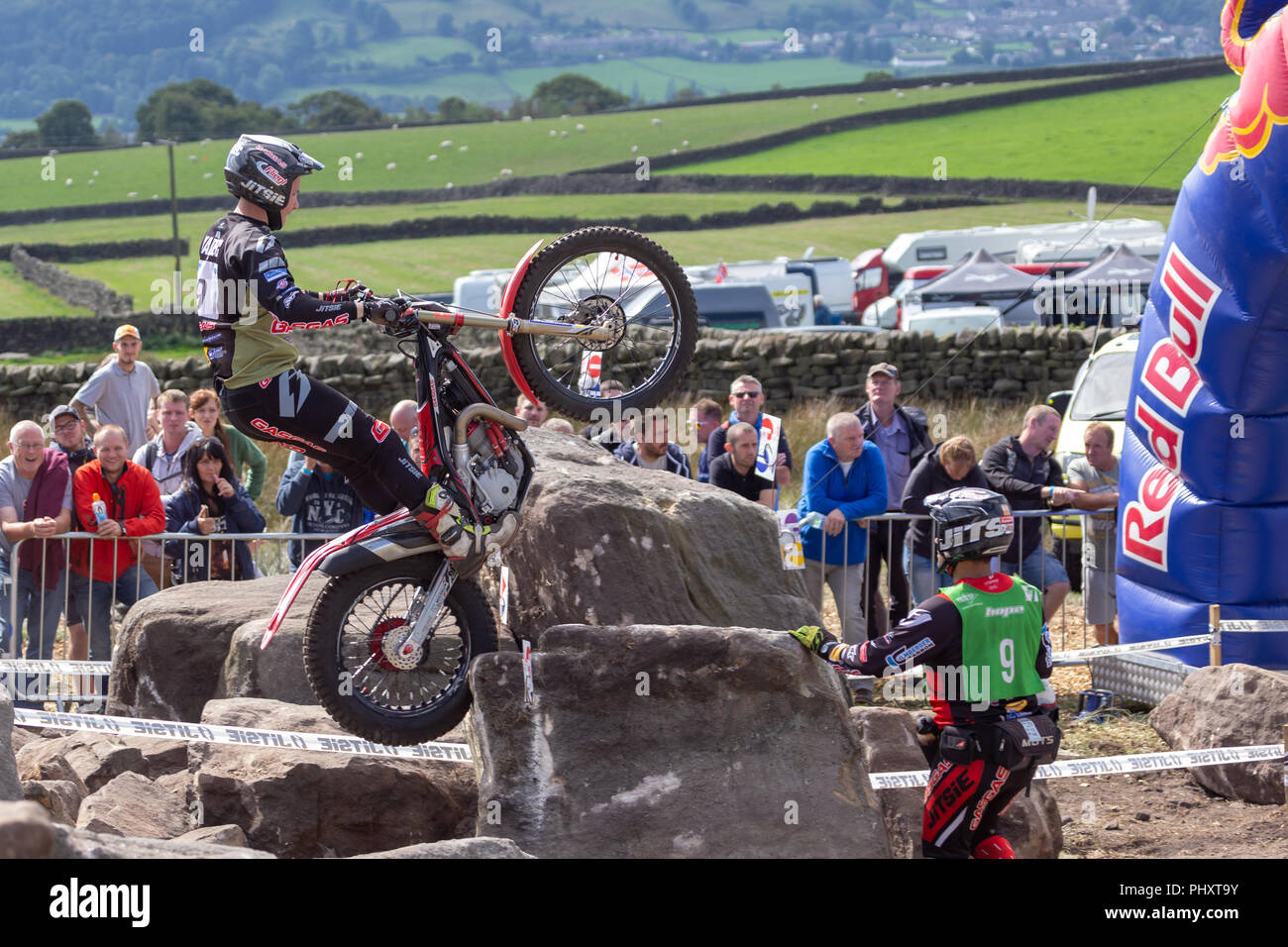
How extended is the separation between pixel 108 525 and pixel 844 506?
469 centimetres

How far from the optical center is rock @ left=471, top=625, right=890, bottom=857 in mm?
6207

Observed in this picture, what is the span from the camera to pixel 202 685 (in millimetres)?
8359

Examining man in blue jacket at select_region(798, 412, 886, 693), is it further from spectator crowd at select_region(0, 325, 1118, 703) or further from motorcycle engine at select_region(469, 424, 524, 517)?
motorcycle engine at select_region(469, 424, 524, 517)

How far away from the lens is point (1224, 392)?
927cm

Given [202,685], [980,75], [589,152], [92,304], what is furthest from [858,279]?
[980,75]

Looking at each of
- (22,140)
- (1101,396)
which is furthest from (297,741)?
(22,140)

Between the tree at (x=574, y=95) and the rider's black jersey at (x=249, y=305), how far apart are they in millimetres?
94456

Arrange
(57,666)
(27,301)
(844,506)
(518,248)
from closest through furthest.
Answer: (57,666)
(844,506)
(27,301)
(518,248)

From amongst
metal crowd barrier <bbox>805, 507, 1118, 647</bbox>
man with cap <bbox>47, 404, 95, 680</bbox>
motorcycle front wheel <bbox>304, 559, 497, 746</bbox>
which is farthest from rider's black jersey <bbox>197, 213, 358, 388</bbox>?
metal crowd barrier <bbox>805, 507, 1118, 647</bbox>

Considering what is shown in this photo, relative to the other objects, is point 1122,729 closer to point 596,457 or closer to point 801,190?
point 596,457

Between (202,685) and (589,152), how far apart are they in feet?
217

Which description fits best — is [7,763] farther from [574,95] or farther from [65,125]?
[574,95]

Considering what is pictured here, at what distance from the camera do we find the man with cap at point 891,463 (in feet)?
33.5

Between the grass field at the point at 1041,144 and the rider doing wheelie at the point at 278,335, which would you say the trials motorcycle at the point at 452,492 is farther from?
the grass field at the point at 1041,144
